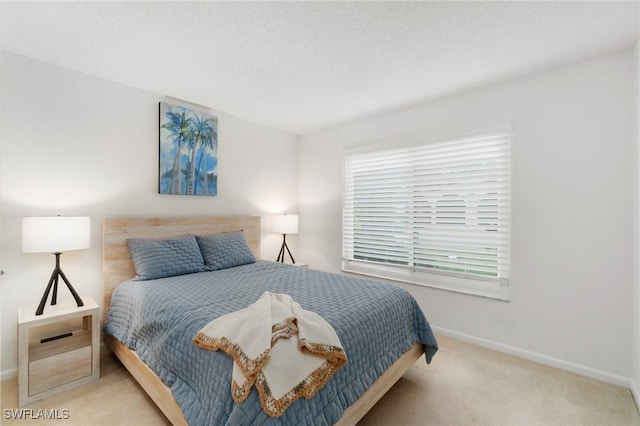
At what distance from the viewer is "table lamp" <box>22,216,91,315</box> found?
6.63 ft

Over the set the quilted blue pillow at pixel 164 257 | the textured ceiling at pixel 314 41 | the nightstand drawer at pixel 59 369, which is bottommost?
the nightstand drawer at pixel 59 369

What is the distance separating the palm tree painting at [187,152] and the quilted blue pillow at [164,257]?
0.61m

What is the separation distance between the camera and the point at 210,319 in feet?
5.43

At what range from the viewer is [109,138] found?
2.70m

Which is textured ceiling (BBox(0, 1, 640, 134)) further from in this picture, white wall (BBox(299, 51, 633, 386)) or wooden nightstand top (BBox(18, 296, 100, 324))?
wooden nightstand top (BBox(18, 296, 100, 324))

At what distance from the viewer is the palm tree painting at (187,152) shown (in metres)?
3.04

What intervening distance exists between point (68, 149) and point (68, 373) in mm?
1744

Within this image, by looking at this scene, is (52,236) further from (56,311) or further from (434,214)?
(434,214)

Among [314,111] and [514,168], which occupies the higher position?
[314,111]

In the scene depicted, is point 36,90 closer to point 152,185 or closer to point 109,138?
point 109,138

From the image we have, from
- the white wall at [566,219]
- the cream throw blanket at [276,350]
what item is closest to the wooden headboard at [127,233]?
the cream throw blanket at [276,350]

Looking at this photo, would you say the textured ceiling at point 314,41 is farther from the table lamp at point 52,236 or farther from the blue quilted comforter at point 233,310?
the blue quilted comforter at point 233,310

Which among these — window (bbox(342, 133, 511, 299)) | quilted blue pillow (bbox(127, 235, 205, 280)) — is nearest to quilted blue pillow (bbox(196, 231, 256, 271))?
quilted blue pillow (bbox(127, 235, 205, 280))

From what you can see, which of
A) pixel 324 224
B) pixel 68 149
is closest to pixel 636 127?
pixel 324 224
